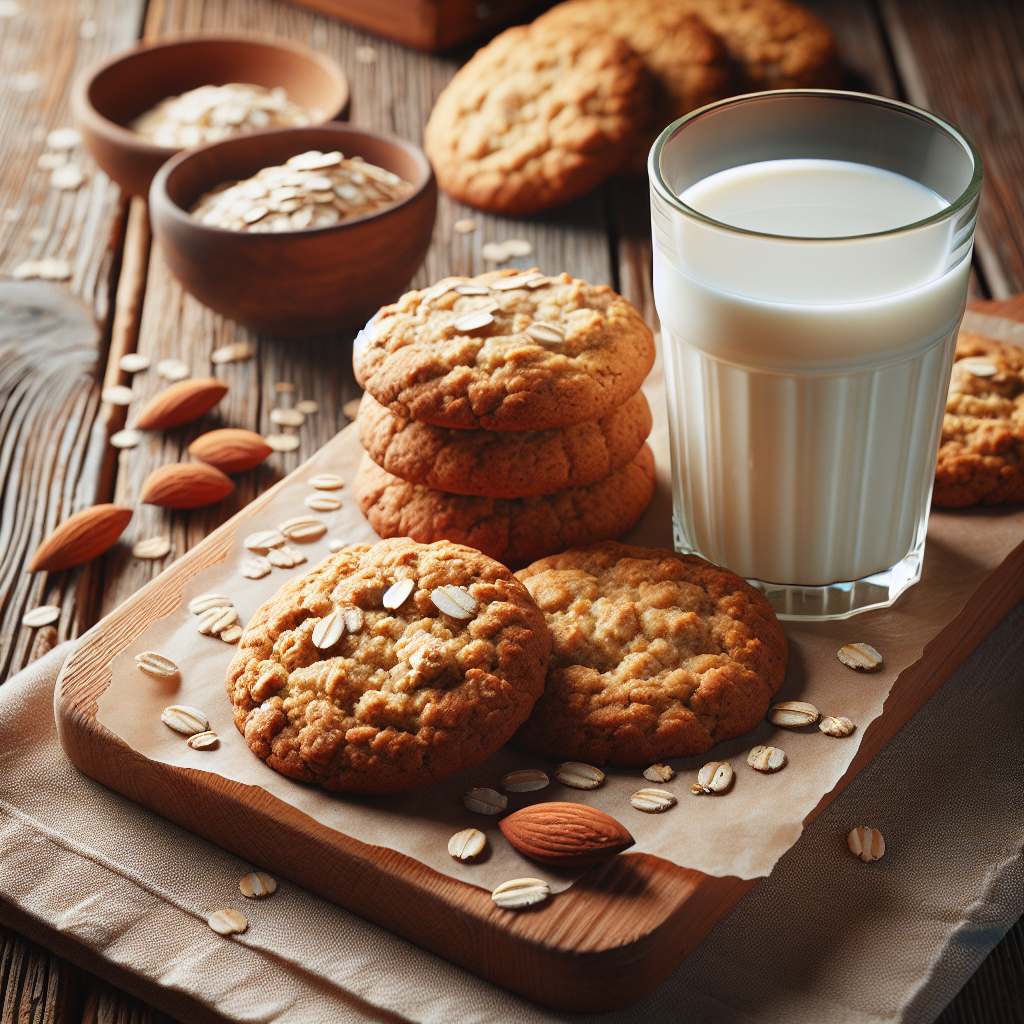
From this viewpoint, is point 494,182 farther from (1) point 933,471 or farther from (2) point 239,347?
(1) point 933,471

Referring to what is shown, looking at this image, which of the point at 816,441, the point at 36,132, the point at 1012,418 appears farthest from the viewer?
the point at 36,132

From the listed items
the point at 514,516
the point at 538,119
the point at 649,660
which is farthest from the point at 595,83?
the point at 649,660

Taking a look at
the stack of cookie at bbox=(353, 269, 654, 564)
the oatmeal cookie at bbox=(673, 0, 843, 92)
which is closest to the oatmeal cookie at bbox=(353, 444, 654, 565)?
the stack of cookie at bbox=(353, 269, 654, 564)

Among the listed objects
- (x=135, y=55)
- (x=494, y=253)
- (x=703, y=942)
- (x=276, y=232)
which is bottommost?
(x=703, y=942)

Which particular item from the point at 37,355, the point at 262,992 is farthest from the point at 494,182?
the point at 262,992

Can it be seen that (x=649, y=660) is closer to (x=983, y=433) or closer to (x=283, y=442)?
(x=983, y=433)
